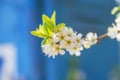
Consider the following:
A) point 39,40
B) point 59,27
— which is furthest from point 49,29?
point 39,40

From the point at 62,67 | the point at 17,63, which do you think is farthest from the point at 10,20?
the point at 62,67

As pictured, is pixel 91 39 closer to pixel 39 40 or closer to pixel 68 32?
pixel 68 32

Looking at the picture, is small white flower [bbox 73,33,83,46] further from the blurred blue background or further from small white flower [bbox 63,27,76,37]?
the blurred blue background

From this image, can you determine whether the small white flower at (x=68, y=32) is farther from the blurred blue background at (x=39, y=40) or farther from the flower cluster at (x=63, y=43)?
the blurred blue background at (x=39, y=40)

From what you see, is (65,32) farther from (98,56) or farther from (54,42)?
(98,56)

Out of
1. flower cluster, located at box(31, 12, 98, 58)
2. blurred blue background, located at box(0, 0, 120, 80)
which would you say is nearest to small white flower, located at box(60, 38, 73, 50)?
flower cluster, located at box(31, 12, 98, 58)

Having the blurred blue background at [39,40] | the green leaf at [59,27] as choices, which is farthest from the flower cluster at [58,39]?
the blurred blue background at [39,40]
